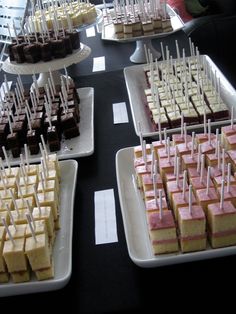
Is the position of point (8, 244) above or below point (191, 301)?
above

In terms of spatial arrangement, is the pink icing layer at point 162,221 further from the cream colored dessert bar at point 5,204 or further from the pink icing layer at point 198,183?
the cream colored dessert bar at point 5,204

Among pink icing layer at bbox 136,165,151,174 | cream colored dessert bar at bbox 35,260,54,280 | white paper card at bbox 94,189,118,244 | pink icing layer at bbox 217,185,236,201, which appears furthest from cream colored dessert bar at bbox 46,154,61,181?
pink icing layer at bbox 217,185,236,201

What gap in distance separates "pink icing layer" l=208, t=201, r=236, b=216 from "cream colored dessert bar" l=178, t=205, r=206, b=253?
0.8 inches

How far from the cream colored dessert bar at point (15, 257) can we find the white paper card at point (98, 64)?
129cm

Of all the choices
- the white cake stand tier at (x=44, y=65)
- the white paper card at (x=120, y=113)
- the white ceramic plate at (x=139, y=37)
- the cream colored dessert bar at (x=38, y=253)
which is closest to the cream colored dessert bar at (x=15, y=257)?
the cream colored dessert bar at (x=38, y=253)

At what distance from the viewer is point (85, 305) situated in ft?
2.85

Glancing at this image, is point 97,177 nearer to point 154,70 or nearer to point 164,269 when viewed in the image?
point 164,269

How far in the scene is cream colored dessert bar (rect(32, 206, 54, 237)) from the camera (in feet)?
3.18

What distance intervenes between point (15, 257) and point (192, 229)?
0.36 meters

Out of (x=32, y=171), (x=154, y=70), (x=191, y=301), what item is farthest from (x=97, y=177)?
(x=154, y=70)

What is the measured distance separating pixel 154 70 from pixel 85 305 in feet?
3.70

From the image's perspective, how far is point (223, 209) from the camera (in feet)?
2.98

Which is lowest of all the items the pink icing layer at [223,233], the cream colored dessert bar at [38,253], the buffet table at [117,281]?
the buffet table at [117,281]

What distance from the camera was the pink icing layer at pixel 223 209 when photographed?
90 centimetres
